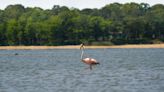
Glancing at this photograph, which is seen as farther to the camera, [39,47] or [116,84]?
[39,47]

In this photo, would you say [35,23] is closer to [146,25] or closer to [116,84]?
[146,25]

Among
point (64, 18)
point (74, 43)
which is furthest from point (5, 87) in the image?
point (64, 18)

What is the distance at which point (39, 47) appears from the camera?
166m

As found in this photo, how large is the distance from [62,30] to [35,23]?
44.0ft

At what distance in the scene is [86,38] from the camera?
558 ft

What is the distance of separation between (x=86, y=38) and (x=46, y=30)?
456 inches

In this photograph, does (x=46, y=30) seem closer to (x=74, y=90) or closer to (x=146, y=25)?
(x=146, y=25)

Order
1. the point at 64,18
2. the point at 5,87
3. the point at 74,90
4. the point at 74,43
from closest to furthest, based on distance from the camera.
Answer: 1. the point at 74,90
2. the point at 5,87
3. the point at 74,43
4. the point at 64,18

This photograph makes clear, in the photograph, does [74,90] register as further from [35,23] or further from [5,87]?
[35,23]

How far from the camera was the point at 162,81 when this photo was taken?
42.5 meters

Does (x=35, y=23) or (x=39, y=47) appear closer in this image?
(x=39, y=47)

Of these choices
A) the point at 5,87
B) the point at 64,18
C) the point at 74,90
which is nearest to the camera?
the point at 74,90

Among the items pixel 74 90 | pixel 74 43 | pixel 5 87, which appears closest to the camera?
pixel 74 90

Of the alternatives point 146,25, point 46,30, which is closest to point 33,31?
point 46,30
